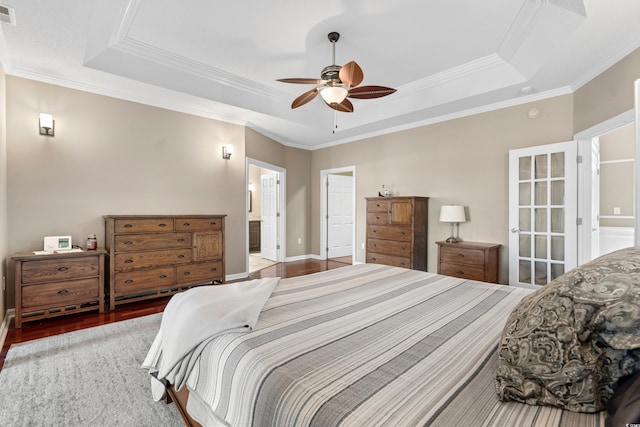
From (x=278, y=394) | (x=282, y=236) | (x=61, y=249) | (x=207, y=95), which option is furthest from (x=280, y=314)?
(x=282, y=236)

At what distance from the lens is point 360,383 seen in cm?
91

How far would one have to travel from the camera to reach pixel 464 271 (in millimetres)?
4016

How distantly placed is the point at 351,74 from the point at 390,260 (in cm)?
306

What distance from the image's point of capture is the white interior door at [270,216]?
6.51 meters

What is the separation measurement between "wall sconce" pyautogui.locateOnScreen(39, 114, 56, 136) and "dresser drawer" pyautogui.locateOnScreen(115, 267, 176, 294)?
1796 millimetres

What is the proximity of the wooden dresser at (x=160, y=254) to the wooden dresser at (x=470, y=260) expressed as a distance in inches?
129

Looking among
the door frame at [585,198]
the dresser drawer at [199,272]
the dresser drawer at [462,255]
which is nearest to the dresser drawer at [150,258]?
the dresser drawer at [199,272]

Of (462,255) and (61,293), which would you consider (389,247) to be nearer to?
(462,255)

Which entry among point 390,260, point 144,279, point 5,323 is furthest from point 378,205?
point 5,323

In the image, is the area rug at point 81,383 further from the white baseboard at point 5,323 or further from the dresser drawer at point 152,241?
the dresser drawer at point 152,241

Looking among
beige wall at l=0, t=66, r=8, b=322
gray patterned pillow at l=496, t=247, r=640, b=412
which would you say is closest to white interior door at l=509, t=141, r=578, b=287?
gray patterned pillow at l=496, t=247, r=640, b=412

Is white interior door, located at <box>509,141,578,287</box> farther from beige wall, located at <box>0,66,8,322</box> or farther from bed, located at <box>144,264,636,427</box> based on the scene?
beige wall, located at <box>0,66,8,322</box>

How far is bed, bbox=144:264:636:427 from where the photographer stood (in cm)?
78

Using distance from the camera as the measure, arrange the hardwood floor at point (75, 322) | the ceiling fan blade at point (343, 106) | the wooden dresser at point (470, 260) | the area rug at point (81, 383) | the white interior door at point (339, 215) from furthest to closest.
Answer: the white interior door at point (339, 215) < the wooden dresser at point (470, 260) < the ceiling fan blade at point (343, 106) < the hardwood floor at point (75, 322) < the area rug at point (81, 383)
